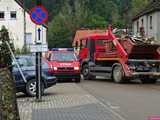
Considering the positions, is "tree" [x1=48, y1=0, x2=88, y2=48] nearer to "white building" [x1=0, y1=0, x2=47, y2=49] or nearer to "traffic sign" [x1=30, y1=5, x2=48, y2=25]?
"white building" [x1=0, y1=0, x2=47, y2=49]

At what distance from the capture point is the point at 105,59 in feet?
98.5

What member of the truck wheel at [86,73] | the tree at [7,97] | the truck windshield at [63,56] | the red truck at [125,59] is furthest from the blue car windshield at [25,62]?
the tree at [7,97]

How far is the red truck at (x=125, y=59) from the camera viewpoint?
2745 centimetres

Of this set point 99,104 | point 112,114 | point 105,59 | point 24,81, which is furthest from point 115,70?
point 112,114

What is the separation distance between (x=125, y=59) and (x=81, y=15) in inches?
2662

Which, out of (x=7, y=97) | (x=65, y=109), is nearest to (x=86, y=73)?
(x=65, y=109)

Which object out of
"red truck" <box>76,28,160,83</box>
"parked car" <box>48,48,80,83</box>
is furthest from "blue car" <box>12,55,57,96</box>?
"parked car" <box>48,48,80,83</box>

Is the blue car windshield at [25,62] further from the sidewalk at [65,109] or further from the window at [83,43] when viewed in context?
the window at [83,43]

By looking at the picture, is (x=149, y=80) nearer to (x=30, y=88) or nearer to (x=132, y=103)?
(x=30, y=88)

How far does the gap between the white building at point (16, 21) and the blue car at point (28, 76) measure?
5136cm

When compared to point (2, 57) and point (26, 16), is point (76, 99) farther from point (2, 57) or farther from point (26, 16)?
point (26, 16)

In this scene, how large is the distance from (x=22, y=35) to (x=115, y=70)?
44.8 meters

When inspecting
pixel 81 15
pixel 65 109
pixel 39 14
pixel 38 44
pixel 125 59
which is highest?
pixel 81 15

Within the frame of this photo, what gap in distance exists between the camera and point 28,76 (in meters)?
19.8
